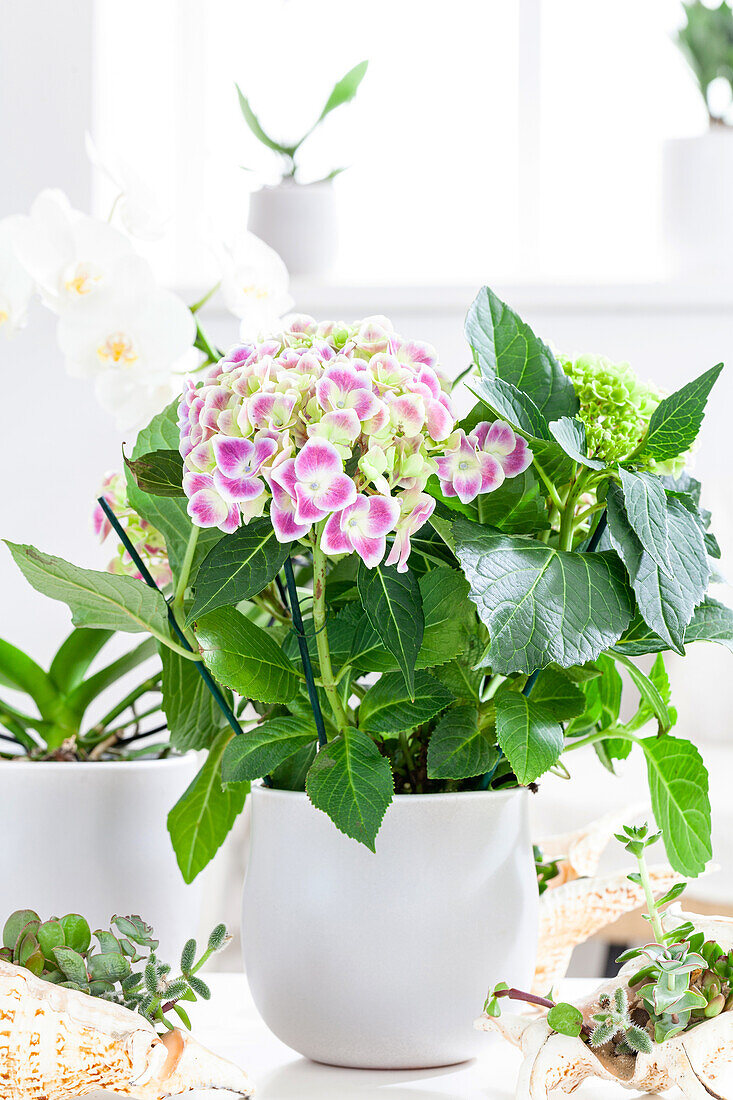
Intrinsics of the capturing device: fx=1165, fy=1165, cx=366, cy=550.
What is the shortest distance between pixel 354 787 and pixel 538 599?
0.10 m

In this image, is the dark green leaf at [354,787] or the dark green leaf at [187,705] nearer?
the dark green leaf at [354,787]

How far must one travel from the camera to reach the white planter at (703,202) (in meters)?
2.08

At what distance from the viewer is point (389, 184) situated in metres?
2.38

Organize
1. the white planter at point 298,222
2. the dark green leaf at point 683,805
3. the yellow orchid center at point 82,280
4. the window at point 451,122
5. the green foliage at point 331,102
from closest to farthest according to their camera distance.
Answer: the dark green leaf at point 683,805 < the yellow orchid center at point 82,280 < the green foliage at point 331,102 < the white planter at point 298,222 < the window at point 451,122

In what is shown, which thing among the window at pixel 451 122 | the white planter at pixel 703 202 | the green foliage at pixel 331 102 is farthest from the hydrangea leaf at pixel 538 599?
the window at pixel 451 122

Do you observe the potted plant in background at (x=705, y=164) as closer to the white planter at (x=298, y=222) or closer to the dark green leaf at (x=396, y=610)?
the white planter at (x=298, y=222)

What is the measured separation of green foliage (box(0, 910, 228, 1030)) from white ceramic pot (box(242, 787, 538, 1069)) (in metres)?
0.06

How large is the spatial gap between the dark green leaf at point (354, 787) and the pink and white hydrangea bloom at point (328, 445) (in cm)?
8

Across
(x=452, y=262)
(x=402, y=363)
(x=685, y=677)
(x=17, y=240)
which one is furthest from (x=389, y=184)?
(x=402, y=363)

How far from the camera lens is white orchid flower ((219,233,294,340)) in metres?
0.59

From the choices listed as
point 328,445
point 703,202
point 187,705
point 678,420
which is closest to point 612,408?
point 678,420

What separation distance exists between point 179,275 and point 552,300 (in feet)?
2.44

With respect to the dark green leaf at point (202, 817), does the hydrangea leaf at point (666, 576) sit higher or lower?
higher

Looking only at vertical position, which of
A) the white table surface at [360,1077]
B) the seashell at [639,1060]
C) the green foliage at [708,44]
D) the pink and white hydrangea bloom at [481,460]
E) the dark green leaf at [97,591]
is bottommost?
the white table surface at [360,1077]
